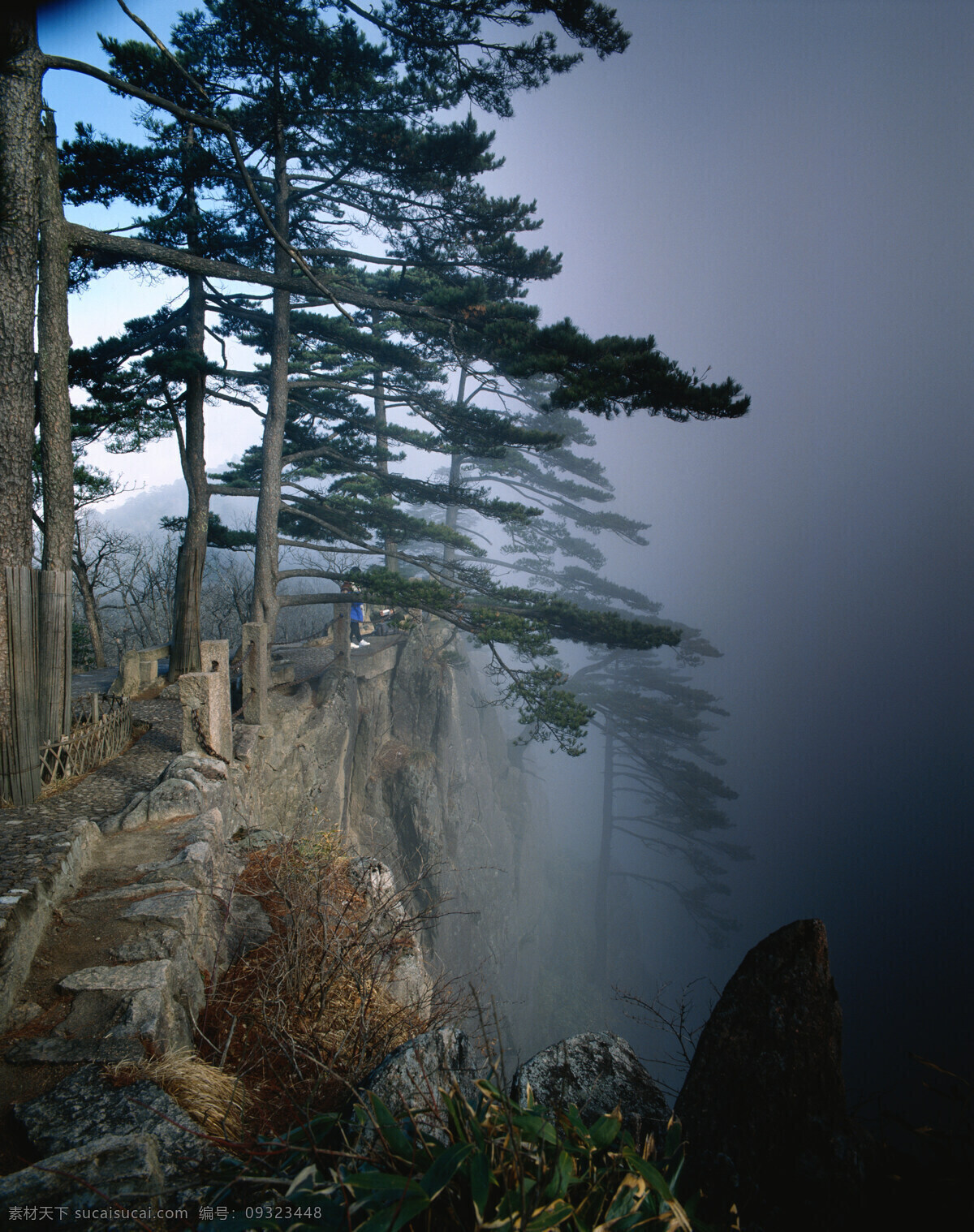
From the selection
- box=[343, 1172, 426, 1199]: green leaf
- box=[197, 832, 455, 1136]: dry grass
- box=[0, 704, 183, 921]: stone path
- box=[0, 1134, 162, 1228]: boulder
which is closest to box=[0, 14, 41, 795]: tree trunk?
box=[0, 704, 183, 921]: stone path

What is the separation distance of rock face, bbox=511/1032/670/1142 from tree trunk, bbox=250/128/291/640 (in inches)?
376

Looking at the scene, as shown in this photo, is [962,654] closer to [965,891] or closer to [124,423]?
[965,891]

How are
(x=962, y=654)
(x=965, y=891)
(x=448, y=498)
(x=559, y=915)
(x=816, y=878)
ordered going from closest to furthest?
1. (x=448, y=498)
2. (x=559, y=915)
3. (x=965, y=891)
4. (x=816, y=878)
5. (x=962, y=654)

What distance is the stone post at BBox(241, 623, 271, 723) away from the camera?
955cm

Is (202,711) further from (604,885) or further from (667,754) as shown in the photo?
(604,885)

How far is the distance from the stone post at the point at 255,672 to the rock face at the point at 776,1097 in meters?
8.53

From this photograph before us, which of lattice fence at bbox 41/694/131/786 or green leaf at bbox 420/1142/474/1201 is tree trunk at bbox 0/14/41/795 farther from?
green leaf at bbox 420/1142/474/1201

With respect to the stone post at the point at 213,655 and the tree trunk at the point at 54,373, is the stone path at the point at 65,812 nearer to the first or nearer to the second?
the tree trunk at the point at 54,373

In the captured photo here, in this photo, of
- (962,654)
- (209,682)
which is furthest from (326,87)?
(962,654)

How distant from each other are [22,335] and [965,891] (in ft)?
176

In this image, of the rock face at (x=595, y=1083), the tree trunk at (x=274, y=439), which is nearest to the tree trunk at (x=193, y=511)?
the tree trunk at (x=274, y=439)

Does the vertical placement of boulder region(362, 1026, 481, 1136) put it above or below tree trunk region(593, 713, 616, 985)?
above

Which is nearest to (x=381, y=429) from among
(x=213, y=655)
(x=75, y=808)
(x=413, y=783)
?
(x=213, y=655)

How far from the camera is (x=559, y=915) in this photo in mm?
26906
